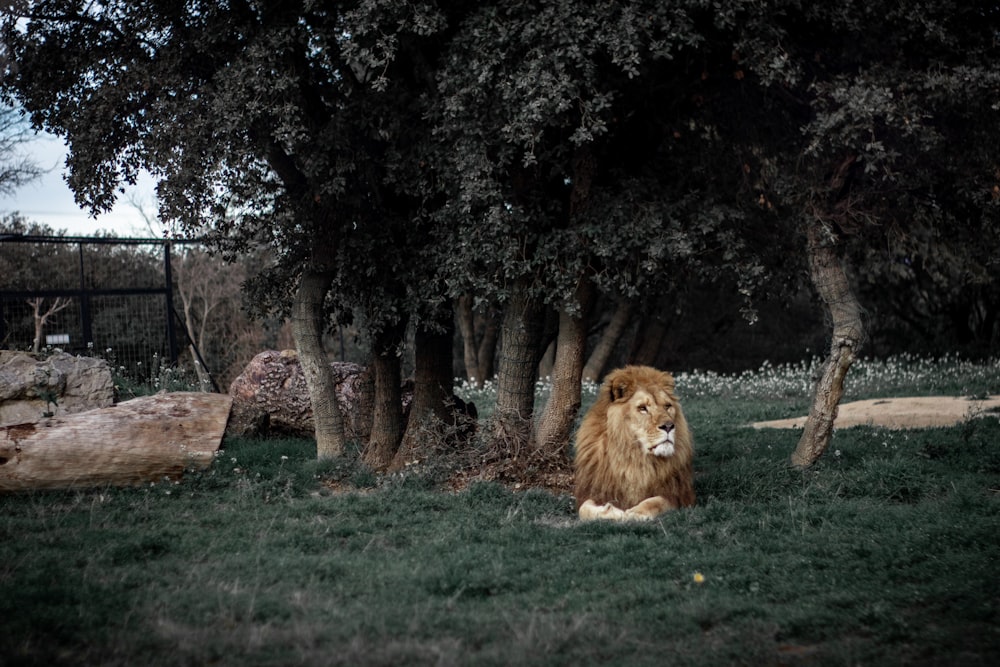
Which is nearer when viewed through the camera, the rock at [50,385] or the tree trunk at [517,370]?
the tree trunk at [517,370]

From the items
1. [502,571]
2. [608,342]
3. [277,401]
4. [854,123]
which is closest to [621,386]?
[502,571]

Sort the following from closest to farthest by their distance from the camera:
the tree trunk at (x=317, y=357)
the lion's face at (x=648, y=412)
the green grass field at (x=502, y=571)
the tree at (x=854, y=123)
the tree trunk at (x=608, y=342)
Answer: the green grass field at (x=502, y=571), the lion's face at (x=648, y=412), the tree at (x=854, y=123), the tree trunk at (x=317, y=357), the tree trunk at (x=608, y=342)

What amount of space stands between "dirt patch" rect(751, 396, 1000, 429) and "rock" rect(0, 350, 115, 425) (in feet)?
29.6

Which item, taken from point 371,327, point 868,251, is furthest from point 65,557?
point 868,251

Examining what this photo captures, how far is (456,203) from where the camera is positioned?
901cm

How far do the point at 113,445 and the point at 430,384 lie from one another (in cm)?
361

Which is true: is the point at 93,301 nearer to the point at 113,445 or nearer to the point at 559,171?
the point at 113,445

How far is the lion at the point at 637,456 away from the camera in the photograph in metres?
7.95

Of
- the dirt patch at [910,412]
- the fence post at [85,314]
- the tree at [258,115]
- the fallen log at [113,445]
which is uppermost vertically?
the tree at [258,115]

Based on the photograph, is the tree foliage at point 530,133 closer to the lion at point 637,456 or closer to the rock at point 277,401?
the lion at point 637,456

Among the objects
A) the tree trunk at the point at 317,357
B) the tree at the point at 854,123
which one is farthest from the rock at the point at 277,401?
the tree at the point at 854,123

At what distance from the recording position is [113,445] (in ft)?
29.9

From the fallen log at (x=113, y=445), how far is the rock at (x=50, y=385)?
5.58 feet

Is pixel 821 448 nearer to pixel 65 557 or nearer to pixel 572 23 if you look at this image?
pixel 572 23
